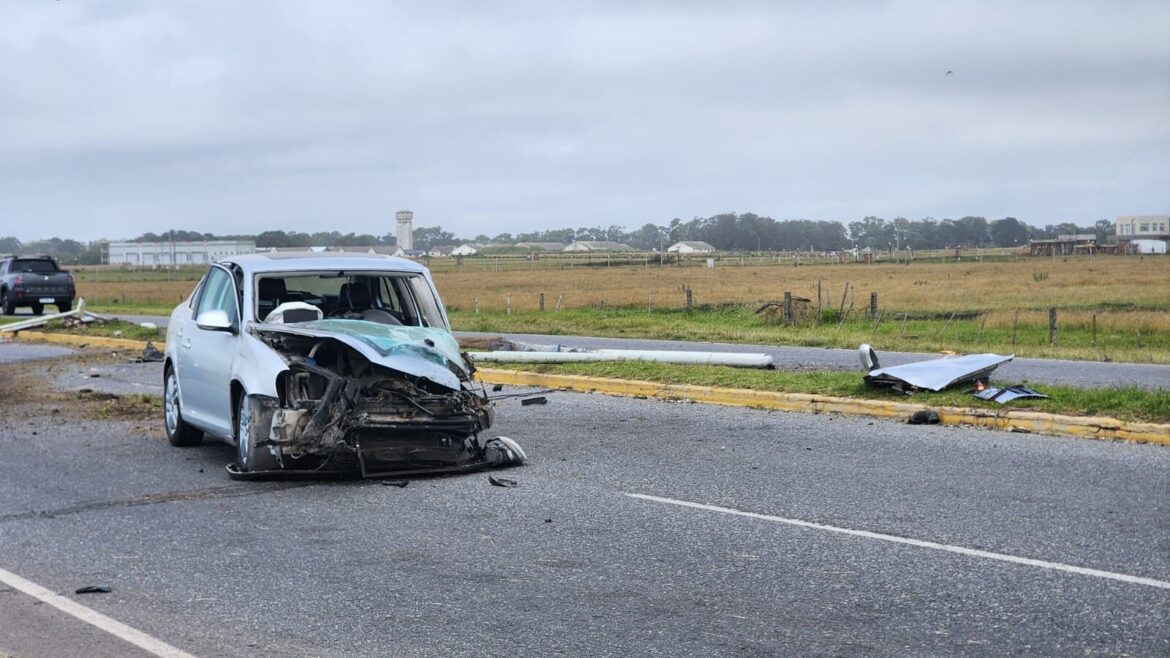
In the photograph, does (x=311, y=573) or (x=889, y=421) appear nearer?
(x=311, y=573)

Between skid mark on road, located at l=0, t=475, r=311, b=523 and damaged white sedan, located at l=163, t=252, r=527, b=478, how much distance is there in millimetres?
196

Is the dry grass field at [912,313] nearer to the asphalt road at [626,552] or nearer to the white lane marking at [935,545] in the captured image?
the asphalt road at [626,552]

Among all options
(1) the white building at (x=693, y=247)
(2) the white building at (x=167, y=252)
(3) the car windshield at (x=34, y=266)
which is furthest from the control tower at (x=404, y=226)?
(1) the white building at (x=693, y=247)

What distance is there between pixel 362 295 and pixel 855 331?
19447 mm

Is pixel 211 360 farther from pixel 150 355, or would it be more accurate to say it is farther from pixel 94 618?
pixel 150 355

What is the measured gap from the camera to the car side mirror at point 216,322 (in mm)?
9898

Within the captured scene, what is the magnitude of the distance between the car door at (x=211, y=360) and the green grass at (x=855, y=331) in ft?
45.3

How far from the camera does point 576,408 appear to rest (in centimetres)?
1428

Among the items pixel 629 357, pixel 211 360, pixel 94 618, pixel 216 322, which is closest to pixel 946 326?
pixel 629 357

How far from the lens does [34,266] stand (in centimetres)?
4066

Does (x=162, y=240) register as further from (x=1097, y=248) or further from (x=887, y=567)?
(x=887, y=567)

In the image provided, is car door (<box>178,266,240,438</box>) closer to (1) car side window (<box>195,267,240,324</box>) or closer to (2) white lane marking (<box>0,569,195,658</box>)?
(1) car side window (<box>195,267,240,324</box>)

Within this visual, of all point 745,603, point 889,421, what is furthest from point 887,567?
point 889,421

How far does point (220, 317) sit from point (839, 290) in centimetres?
4833
